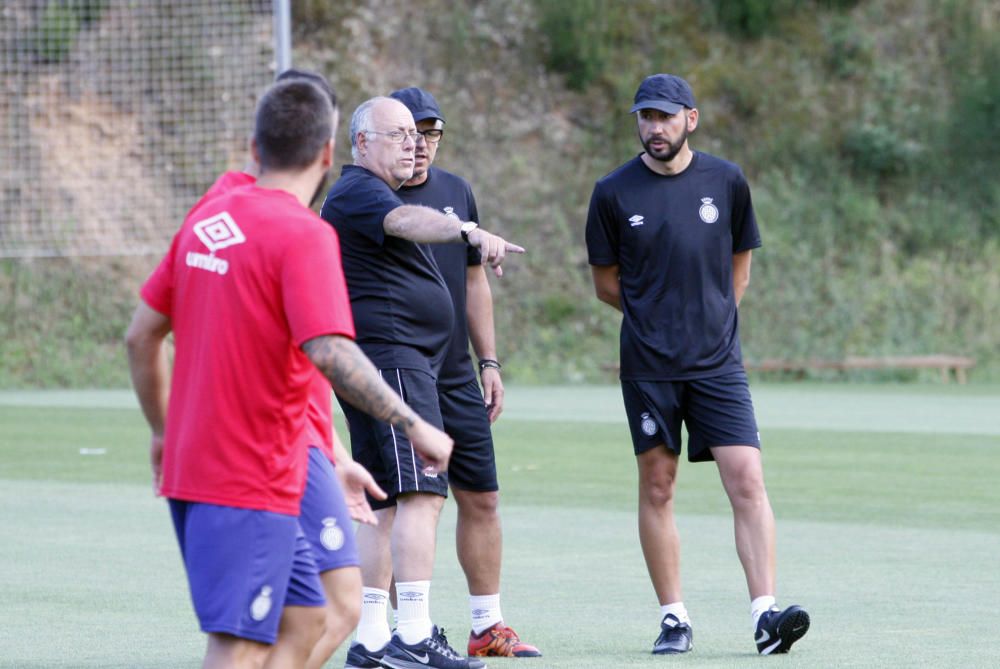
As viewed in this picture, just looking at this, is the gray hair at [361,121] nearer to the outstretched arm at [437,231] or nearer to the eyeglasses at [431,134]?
the outstretched arm at [437,231]

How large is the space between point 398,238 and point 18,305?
24.5 meters

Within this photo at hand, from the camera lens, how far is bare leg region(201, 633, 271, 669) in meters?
4.24

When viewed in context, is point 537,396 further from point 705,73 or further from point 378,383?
point 378,383

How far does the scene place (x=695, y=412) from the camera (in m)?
7.44

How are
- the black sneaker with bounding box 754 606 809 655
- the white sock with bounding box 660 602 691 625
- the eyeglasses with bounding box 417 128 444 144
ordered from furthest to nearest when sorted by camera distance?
the eyeglasses with bounding box 417 128 444 144
the white sock with bounding box 660 602 691 625
the black sneaker with bounding box 754 606 809 655

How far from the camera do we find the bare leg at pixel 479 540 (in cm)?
715

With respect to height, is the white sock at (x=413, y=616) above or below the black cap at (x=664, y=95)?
below

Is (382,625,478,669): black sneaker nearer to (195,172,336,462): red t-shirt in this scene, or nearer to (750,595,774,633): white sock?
(750,595,774,633): white sock

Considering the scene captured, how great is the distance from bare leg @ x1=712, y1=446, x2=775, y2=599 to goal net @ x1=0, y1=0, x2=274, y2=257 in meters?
24.0

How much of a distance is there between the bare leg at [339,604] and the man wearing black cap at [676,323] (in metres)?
2.69

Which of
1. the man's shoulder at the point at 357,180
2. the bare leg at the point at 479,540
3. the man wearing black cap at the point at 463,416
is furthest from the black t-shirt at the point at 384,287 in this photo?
the bare leg at the point at 479,540

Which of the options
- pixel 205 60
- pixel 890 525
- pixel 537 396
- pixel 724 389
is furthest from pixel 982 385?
pixel 724 389

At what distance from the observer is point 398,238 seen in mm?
6559

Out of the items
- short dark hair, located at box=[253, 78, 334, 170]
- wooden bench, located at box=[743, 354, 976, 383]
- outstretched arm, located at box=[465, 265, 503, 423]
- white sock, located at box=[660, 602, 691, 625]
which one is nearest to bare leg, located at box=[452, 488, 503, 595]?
outstretched arm, located at box=[465, 265, 503, 423]
